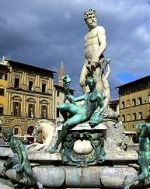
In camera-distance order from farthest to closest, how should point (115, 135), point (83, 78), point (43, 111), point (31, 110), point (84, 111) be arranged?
point (43, 111) → point (31, 110) → point (83, 78) → point (115, 135) → point (84, 111)

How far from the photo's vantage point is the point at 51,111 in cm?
5947

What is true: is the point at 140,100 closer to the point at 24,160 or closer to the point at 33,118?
the point at 33,118

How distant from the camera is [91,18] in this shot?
1088cm

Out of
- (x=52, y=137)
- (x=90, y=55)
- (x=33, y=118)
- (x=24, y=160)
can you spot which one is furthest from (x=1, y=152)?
(x=33, y=118)

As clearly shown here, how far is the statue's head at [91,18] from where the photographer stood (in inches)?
428

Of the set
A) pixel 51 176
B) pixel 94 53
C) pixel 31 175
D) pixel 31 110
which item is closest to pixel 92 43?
pixel 94 53

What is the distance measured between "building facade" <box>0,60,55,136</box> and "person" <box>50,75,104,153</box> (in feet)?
144

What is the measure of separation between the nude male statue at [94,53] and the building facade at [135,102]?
4702 cm

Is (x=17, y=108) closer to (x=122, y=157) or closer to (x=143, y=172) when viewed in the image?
(x=122, y=157)

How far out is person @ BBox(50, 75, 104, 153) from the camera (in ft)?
23.0

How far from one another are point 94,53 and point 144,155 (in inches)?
204

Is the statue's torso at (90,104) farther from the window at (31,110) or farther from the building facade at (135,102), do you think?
A: the building facade at (135,102)

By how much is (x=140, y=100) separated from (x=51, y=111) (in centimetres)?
1465

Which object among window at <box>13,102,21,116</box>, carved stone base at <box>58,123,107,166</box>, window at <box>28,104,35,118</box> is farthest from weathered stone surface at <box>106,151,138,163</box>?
window at <box>28,104,35,118</box>
